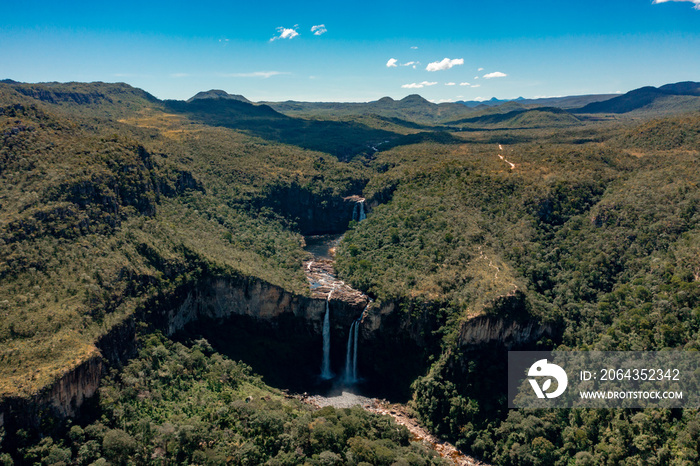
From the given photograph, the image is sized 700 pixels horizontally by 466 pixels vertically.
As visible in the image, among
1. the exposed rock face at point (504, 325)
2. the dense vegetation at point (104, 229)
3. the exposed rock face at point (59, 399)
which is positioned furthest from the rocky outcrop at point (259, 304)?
the exposed rock face at point (59, 399)

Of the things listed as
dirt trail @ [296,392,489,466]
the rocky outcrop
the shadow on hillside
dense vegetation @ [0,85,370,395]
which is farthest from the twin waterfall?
the shadow on hillside

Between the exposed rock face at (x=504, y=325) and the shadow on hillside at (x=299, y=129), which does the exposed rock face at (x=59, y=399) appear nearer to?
the exposed rock face at (x=504, y=325)

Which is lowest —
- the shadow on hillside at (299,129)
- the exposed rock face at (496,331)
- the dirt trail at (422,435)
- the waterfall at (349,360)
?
the dirt trail at (422,435)

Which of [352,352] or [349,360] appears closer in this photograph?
[349,360]

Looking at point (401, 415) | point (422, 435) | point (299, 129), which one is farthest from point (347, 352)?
point (299, 129)

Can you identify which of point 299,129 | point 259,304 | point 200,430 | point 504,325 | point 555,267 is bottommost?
point 200,430

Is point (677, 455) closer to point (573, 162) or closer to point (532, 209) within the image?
point (532, 209)

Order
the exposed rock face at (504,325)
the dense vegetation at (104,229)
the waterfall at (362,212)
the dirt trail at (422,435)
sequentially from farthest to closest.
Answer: the waterfall at (362,212) < the exposed rock face at (504,325) < the dirt trail at (422,435) < the dense vegetation at (104,229)

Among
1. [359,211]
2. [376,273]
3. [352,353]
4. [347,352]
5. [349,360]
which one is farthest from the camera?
[359,211]

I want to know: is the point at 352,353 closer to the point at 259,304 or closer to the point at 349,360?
the point at 349,360
